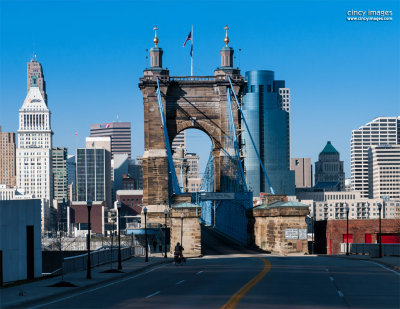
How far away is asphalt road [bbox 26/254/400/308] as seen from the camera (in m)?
29.3

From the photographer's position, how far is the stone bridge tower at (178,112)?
4112 inches

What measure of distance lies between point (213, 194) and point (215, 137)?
15.1 m

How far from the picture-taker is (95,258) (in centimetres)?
5100

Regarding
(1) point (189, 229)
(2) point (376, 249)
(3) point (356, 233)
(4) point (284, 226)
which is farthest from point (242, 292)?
(3) point (356, 233)

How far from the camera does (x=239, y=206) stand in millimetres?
91250

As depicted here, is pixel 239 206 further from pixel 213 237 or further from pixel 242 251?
pixel 242 251

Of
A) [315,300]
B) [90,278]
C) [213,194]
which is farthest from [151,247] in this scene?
[315,300]

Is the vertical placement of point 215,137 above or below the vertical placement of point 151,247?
above

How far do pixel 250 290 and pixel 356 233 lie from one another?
58.2 meters

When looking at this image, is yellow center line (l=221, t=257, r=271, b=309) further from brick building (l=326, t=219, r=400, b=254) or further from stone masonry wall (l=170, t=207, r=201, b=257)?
brick building (l=326, t=219, r=400, b=254)

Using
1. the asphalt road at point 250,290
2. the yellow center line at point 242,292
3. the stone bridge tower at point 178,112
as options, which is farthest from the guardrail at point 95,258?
the stone bridge tower at point 178,112

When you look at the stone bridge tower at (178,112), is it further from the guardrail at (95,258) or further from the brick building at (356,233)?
the guardrail at (95,258)

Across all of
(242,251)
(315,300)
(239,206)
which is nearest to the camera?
(315,300)

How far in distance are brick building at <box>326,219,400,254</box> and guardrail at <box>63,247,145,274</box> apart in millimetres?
29025
